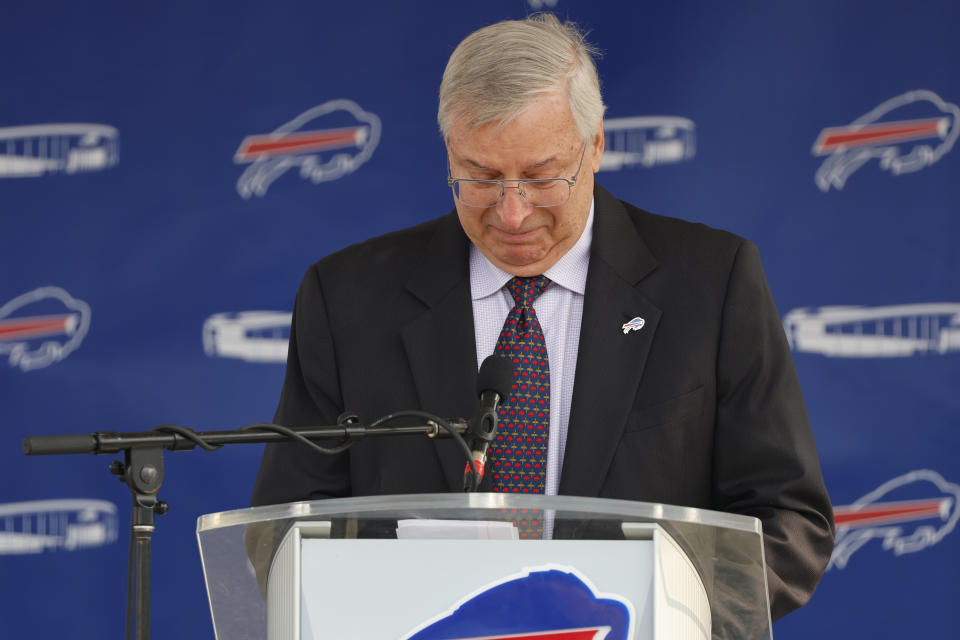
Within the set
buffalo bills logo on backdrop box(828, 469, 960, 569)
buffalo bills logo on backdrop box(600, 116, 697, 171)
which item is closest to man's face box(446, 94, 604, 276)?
buffalo bills logo on backdrop box(600, 116, 697, 171)

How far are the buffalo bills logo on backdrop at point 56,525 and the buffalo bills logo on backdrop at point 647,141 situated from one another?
1607 mm

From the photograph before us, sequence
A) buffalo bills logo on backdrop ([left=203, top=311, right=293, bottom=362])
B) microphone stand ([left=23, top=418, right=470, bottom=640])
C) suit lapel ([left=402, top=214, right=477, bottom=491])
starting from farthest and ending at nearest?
buffalo bills logo on backdrop ([left=203, top=311, right=293, bottom=362])
suit lapel ([left=402, top=214, right=477, bottom=491])
microphone stand ([left=23, top=418, right=470, bottom=640])

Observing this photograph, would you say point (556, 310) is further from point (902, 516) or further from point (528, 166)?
point (902, 516)

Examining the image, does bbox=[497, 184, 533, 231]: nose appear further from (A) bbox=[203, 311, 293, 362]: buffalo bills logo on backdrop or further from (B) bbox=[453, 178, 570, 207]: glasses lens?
(A) bbox=[203, 311, 293, 362]: buffalo bills logo on backdrop

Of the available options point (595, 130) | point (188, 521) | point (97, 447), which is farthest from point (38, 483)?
point (97, 447)

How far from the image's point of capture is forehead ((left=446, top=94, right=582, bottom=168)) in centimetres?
192

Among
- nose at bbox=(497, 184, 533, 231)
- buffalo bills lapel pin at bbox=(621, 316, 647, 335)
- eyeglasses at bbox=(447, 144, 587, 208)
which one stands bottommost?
buffalo bills lapel pin at bbox=(621, 316, 647, 335)

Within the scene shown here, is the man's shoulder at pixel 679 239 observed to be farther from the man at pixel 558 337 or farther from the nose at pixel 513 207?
the nose at pixel 513 207

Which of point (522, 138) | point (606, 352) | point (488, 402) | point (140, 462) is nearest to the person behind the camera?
point (140, 462)

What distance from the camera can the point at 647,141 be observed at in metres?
3.31

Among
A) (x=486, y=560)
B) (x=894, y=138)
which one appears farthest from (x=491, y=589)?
(x=894, y=138)

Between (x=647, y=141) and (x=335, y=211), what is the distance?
2.81ft

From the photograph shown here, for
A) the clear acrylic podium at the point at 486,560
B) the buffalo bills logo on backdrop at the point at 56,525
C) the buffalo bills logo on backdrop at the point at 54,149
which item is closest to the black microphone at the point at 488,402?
the clear acrylic podium at the point at 486,560

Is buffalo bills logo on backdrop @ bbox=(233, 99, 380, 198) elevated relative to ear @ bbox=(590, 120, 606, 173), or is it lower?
elevated
